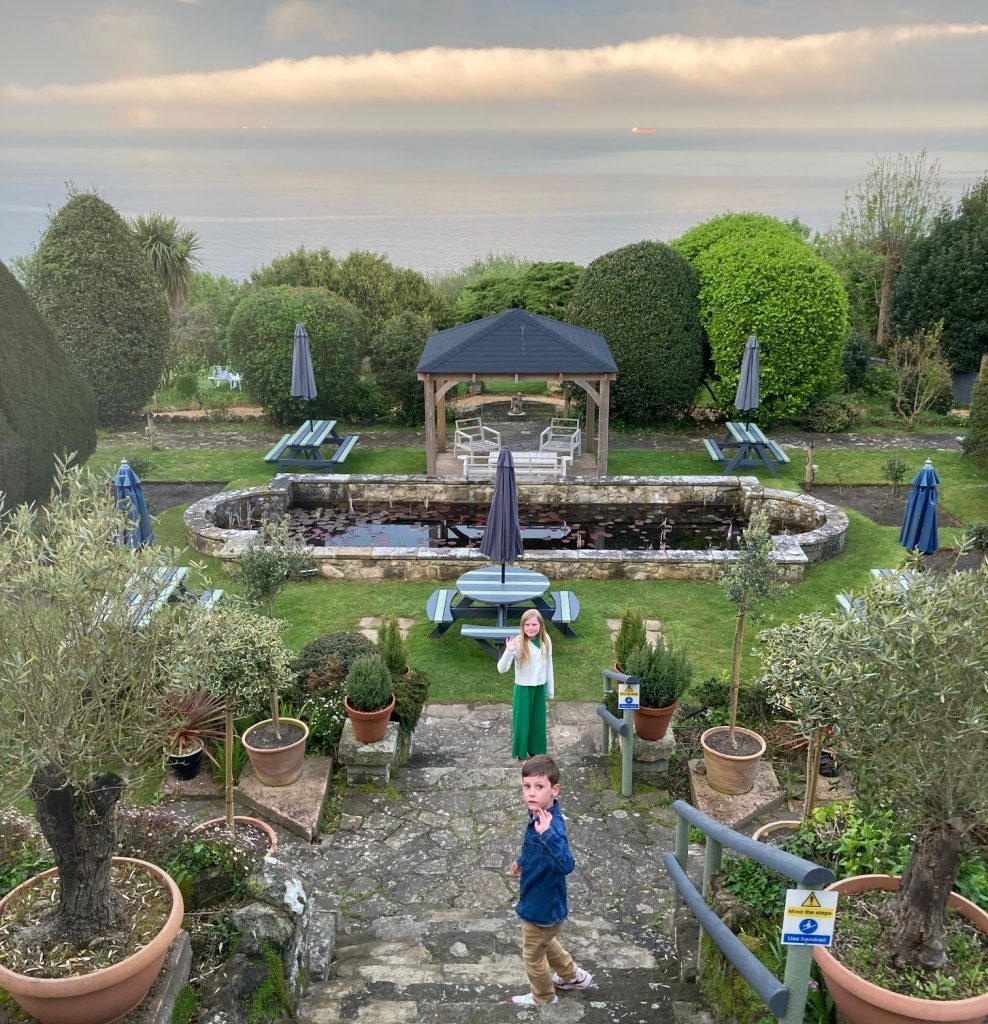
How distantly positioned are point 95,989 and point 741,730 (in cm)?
522

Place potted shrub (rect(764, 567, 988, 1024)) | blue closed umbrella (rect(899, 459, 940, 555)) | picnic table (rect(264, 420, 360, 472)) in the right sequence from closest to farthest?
potted shrub (rect(764, 567, 988, 1024)) → blue closed umbrella (rect(899, 459, 940, 555)) → picnic table (rect(264, 420, 360, 472))

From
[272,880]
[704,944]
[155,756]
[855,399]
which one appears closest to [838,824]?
[704,944]

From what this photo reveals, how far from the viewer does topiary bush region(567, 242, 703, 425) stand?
1861cm

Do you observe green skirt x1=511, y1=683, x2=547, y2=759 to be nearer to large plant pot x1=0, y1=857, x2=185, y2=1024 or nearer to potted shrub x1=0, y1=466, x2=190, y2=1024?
potted shrub x1=0, y1=466, x2=190, y2=1024

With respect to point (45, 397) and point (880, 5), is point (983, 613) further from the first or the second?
point (880, 5)

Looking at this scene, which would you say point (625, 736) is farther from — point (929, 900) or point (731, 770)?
point (929, 900)

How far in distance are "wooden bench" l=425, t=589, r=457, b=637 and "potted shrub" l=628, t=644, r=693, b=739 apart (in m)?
3.18

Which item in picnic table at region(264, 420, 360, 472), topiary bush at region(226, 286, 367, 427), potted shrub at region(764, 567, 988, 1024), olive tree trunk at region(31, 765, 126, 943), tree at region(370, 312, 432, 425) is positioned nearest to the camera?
potted shrub at region(764, 567, 988, 1024)

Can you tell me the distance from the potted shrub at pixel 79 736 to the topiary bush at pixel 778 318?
16097mm

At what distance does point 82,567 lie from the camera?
13.0 feet

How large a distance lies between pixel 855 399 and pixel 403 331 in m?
10.7

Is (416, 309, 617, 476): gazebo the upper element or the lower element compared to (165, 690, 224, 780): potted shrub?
upper

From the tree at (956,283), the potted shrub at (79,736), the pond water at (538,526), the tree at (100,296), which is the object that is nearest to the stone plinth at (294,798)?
the potted shrub at (79,736)

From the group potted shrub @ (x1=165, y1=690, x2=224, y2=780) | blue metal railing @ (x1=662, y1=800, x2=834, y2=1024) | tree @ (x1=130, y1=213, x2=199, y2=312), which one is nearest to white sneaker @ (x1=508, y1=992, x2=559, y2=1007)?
blue metal railing @ (x1=662, y1=800, x2=834, y2=1024)
